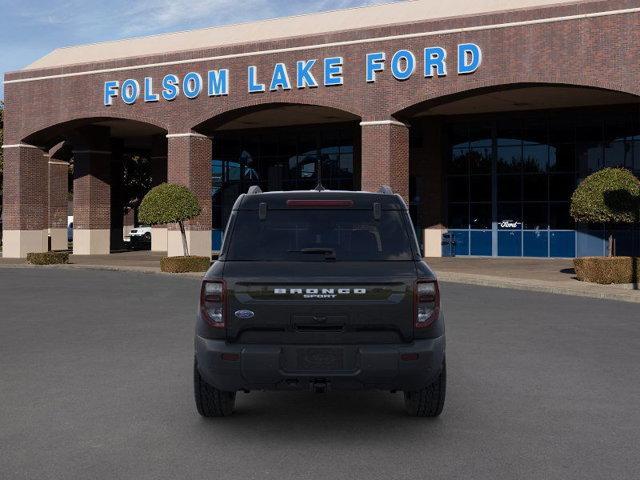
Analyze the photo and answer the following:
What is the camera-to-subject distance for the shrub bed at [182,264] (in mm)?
28406

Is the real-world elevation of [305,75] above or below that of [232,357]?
above

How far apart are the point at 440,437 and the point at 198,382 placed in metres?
2.01

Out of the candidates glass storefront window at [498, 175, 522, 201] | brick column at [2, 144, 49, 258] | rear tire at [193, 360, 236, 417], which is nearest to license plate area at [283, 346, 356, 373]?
rear tire at [193, 360, 236, 417]

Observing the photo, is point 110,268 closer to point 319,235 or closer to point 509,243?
point 509,243

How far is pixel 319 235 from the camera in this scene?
267 inches

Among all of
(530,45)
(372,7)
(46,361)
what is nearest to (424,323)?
(46,361)

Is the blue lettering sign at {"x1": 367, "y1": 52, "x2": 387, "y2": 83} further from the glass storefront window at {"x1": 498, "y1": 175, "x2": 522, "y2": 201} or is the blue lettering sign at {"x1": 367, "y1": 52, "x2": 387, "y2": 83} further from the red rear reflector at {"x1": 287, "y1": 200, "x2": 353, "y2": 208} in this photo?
the red rear reflector at {"x1": 287, "y1": 200, "x2": 353, "y2": 208}

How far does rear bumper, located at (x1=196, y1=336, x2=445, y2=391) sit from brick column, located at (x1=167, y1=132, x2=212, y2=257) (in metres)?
29.5

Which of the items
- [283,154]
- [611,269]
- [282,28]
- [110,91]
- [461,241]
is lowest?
[611,269]

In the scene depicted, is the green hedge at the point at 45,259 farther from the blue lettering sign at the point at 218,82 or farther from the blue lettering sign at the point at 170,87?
the blue lettering sign at the point at 218,82

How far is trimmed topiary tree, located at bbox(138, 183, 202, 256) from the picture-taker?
99.9 feet

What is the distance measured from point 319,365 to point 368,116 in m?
25.8

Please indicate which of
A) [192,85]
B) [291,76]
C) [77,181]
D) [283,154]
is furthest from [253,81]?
[77,181]

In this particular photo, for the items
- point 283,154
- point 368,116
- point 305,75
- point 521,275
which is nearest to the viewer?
point 521,275
